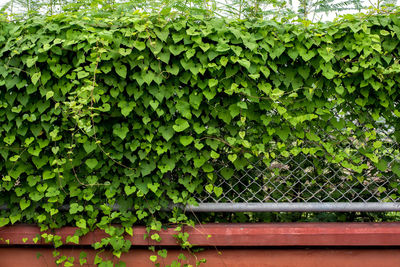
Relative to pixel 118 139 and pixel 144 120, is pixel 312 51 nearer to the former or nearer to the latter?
pixel 144 120

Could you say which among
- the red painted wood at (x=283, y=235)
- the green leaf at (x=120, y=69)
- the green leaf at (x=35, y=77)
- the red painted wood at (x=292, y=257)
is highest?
the green leaf at (x=120, y=69)

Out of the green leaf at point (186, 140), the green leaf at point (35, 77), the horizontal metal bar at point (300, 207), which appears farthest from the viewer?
the horizontal metal bar at point (300, 207)

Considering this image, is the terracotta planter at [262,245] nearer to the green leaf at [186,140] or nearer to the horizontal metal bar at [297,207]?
the horizontal metal bar at [297,207]

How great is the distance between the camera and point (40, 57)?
2.29 m

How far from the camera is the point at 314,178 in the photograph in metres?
2.54

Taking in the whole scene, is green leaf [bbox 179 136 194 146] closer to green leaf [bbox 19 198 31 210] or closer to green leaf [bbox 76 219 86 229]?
green leaf [bbox 76 219 86 229]

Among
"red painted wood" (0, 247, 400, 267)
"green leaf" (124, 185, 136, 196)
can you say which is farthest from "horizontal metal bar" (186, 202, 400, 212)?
"green leaf" (124, 185, 136, 196)

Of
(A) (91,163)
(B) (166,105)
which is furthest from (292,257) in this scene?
(A) (91,163)

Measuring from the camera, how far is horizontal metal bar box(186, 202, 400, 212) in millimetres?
2463

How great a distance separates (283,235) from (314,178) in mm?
450

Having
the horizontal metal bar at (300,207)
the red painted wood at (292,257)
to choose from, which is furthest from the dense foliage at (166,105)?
the red painted wood at (292,257)

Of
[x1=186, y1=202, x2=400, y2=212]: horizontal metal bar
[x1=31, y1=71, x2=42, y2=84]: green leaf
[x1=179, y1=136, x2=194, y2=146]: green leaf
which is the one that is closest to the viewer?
[x1=31, y1=71, x2=42, y2=84]: green leaf

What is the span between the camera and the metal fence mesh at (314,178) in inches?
98.6

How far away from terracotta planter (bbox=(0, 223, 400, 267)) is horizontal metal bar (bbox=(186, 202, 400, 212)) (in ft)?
0.34
